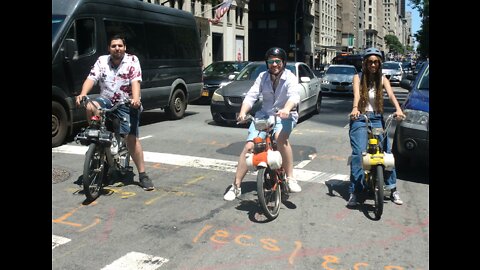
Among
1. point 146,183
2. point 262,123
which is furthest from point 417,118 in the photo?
point 146,183

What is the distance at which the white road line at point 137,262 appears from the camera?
3.67 metres

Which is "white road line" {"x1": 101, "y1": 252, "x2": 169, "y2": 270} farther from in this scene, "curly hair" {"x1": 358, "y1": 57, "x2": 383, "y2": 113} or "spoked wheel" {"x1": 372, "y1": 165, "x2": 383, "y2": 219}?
"curly hair" {"x1": 358, "y1": 57, "x2": 383, "y2": 113}

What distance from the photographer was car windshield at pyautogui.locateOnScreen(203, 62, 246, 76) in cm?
1781

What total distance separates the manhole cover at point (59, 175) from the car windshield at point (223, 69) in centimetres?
1115

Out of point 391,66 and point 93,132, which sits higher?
point 391,66

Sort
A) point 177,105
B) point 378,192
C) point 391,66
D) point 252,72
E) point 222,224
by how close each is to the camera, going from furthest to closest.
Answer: point 391,66 → point 252,72 → point 177,105 → point 378,192 → point 222,224

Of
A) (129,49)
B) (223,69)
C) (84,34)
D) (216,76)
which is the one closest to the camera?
(84,34)

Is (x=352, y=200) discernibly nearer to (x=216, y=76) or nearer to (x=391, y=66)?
(x=216, y=76)

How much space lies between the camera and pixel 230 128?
10.8 meters

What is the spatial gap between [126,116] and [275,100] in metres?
1.73

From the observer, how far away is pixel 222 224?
4.62 meters

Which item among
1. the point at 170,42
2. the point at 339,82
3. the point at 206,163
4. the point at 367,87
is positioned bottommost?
the point at 206,163
